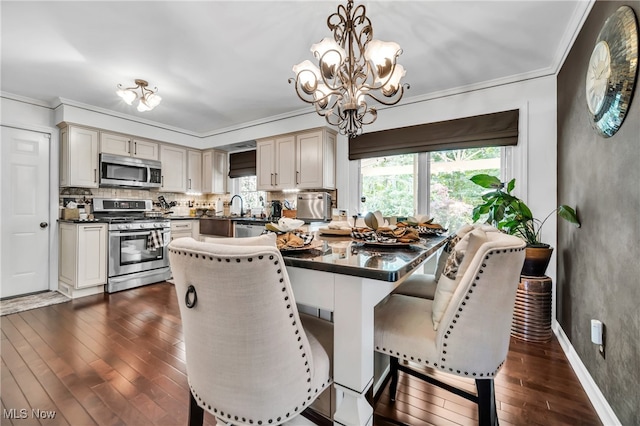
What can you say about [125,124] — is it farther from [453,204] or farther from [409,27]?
[453,204]

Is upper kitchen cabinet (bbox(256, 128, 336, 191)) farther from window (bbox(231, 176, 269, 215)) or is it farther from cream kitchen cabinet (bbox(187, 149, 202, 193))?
cream kitchen cabinet (bbox(187, 149, 202, 193))

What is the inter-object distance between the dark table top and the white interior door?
4256 mm

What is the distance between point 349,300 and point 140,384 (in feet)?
5.25

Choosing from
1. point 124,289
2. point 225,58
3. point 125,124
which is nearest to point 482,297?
point 225,58

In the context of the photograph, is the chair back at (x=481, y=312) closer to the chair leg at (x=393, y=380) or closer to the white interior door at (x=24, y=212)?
the chair leg at (x=393, y=380)

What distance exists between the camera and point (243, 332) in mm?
790

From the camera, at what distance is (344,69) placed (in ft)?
6.57

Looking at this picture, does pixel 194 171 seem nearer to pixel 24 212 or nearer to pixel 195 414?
pixel 24 212

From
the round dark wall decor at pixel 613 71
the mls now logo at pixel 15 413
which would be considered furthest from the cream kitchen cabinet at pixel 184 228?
the round dark wall decor at pixel 613 71

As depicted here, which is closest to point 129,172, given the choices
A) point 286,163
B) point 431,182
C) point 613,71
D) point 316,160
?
point 286,163

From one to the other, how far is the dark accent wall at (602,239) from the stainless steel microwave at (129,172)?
508 cm

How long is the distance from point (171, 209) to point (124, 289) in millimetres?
1691

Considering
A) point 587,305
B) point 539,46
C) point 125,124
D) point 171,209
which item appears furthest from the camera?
point 171,209

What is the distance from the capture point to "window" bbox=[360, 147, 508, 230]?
324cm
